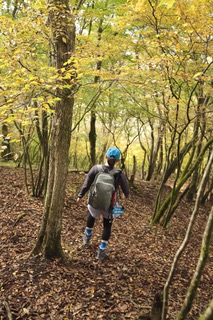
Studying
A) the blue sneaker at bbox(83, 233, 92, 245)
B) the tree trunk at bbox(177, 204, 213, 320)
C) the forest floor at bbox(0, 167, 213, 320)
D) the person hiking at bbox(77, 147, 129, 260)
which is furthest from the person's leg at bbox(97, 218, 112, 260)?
A: the tree trunk at bbox(177, 204, 213, 320)

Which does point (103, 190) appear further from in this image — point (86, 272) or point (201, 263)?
point (201, 263)

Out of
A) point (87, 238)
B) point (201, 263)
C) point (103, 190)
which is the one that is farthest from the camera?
point (87, 238)

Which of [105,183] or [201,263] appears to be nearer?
[201,263]

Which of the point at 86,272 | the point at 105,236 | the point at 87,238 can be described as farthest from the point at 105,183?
the point at 86,272

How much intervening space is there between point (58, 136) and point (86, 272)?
241 cm

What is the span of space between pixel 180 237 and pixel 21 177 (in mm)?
6538

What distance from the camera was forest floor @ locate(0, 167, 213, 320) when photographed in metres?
3.52

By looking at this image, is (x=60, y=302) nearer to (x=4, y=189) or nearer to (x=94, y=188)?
(x=94, y=188)

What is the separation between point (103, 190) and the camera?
4527 mm

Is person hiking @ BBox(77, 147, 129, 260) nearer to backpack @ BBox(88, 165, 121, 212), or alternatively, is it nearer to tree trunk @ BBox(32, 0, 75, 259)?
backpack @ BBox(88, 165, 121, 212)

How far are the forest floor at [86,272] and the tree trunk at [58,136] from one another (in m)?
0.39

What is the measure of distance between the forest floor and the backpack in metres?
1.14

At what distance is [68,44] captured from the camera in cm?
419

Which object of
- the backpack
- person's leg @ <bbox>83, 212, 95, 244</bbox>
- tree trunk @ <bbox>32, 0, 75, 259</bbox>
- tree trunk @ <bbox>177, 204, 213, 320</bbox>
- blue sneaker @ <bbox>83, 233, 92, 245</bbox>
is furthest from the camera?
blue sneaker @ <bbox>83, 233, 92, 245</bbox>
